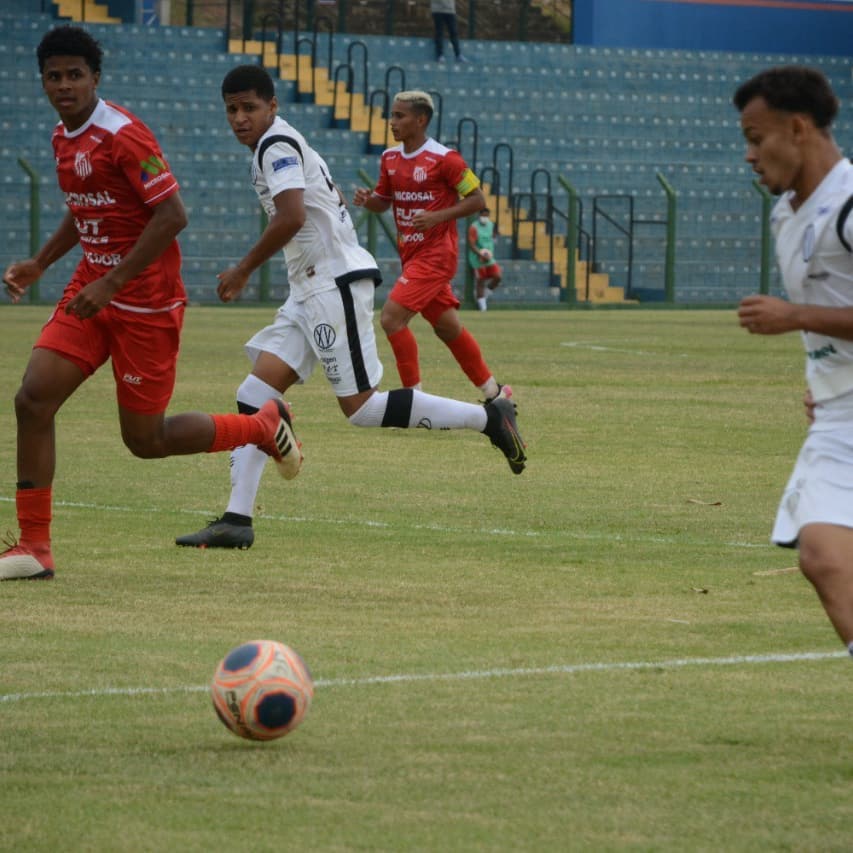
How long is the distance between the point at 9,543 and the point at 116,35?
35.5 metres

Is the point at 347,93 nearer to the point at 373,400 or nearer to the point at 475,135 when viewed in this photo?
the point at 475,135

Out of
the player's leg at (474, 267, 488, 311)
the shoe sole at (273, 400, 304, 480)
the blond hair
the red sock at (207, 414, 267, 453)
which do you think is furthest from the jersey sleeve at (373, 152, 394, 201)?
the player's leg at (474, 267, 488, 311)

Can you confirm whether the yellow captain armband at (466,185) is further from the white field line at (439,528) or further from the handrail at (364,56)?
the handrail at (364,56)

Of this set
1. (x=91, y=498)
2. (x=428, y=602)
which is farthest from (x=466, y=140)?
(x=428, y=602)

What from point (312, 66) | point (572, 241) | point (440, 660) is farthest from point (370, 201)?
point (312, 66)

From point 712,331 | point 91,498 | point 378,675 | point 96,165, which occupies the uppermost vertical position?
point 96,165

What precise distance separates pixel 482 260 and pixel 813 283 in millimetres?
33769

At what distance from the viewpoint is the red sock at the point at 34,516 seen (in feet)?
27.2

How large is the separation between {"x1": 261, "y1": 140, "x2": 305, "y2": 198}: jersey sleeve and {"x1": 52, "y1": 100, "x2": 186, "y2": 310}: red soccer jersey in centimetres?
107

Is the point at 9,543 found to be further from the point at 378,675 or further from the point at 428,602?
the point at 378,675

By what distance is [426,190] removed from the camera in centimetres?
1529

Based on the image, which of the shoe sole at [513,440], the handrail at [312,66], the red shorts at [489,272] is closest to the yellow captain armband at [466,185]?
the shoe sole at [513,440]

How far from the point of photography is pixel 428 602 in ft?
25.3

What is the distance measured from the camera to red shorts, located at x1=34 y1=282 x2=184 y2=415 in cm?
835
